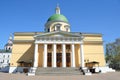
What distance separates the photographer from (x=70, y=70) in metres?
28.8

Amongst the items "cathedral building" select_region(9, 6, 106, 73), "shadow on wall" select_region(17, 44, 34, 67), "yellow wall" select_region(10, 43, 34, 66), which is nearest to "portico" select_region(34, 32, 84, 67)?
"cathedral building" select_region(9, 6, 106, 73)

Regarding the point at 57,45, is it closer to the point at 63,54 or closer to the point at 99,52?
the point at 63,54

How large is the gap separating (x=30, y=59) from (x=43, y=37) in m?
6.37

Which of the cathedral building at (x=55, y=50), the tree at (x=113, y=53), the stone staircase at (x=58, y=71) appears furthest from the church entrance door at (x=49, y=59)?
the tree at (x=113, y=53)

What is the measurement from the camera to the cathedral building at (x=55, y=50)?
32.4 metres

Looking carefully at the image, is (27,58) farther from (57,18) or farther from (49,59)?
(57,18)

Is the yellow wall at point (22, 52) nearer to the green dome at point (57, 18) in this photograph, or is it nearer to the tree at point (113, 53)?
the green dome at point (57, 18)

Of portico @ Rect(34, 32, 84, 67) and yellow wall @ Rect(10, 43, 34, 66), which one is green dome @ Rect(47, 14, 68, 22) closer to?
portico @ Rect(34, 32, 84, 67)

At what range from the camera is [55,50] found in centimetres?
3238

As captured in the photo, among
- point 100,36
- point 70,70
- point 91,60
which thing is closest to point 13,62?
point 70,70

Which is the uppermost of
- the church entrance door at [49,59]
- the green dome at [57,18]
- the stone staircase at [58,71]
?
the green dome at [57,18]

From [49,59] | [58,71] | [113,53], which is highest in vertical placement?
[113,53]

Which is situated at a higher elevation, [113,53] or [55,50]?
[113,53]

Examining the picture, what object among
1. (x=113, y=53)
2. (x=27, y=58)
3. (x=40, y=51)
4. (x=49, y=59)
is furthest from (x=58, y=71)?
(x=113, y=53)
